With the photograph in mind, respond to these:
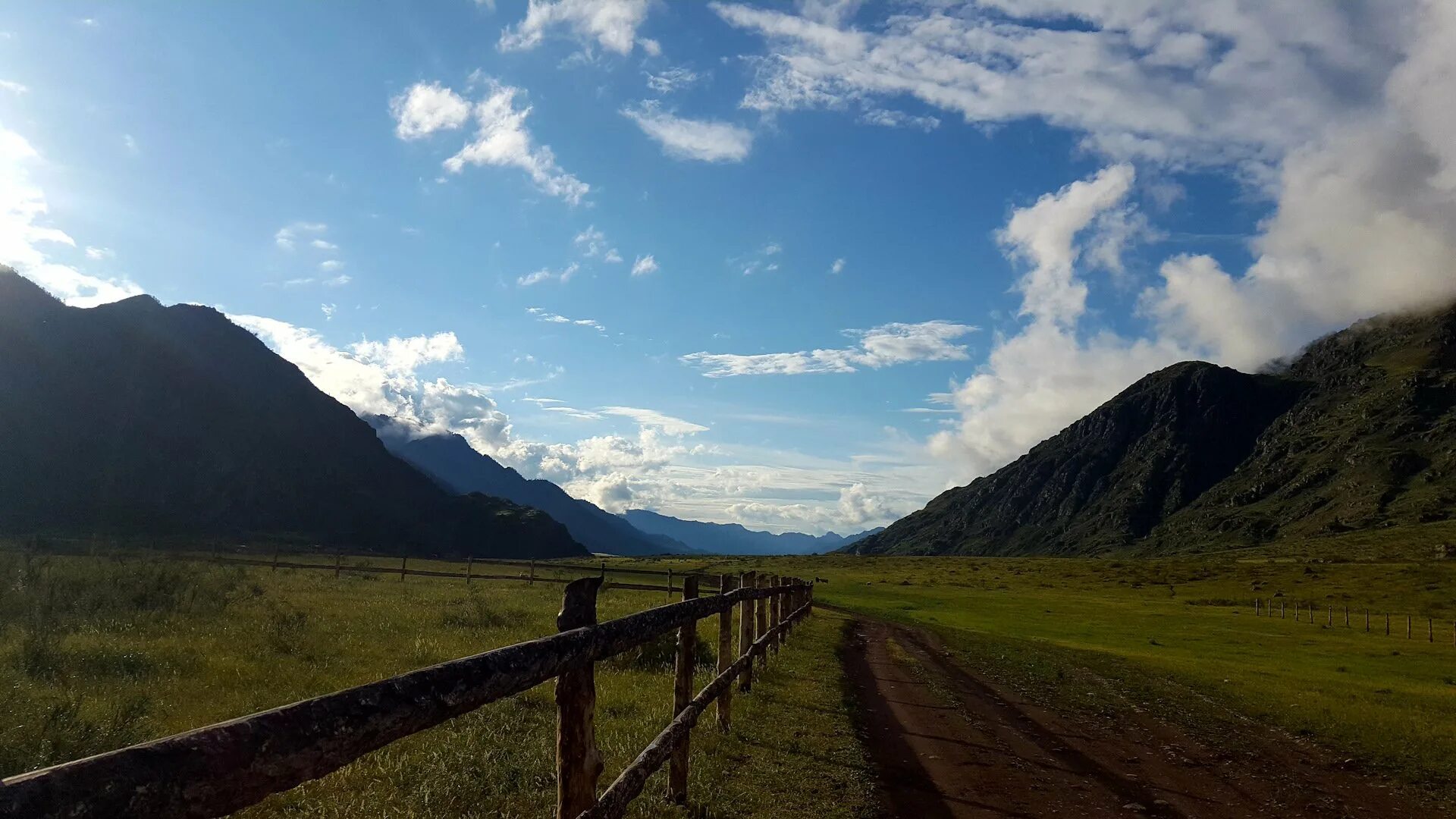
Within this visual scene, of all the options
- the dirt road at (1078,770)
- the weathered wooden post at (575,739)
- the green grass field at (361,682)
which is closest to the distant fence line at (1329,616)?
the dirt road at (1078,770)

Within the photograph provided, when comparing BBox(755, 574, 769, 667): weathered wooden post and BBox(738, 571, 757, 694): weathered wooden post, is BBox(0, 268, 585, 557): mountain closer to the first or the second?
BBox(755, 574, 769, 667): weathered wooden post

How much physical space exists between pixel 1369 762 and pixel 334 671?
55.4 feet

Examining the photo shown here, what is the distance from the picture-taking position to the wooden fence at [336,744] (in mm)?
1632

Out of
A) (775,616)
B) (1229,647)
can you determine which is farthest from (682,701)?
(1229,647)

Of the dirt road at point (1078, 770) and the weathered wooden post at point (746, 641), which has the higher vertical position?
the weathered wooden post at point (746, 641)

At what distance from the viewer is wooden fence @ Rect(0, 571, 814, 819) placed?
1632mm

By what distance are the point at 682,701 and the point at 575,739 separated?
3.76m

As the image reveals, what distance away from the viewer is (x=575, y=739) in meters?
4.64

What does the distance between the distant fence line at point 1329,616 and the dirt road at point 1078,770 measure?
44.5 m

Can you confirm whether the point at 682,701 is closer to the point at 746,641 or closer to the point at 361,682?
the point at 746,641

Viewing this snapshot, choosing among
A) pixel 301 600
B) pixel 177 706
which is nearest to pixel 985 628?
pixel 301 600

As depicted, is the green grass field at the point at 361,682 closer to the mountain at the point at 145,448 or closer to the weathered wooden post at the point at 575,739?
the weathered wooden post at the point at 575,739

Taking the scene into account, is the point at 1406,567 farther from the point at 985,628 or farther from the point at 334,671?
the point at 334,671

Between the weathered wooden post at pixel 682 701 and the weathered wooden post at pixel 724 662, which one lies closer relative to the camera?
the weathered wooden post at pixel 682 701
